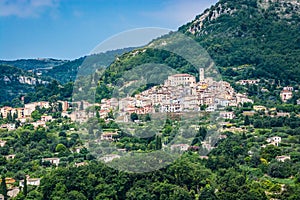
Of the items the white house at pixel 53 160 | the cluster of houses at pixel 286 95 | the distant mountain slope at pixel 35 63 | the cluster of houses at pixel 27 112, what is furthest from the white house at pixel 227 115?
the distant mountain slope at pixel 35 63

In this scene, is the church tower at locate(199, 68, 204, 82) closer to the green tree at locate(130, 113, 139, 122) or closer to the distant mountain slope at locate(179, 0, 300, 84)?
the distant mountain slope at locate(179, 0, 300, 84)

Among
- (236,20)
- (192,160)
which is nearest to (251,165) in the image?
(192,160)

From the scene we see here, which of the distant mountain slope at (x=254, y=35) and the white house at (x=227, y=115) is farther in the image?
the distant mountain slope at (x=254, y=35)

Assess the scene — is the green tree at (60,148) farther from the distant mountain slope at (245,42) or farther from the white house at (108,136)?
the distant mountain slope at (245,42)

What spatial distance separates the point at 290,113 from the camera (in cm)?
2741

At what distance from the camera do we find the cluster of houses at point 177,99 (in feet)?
96.0

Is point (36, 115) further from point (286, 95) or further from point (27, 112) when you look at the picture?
point (286, 95)

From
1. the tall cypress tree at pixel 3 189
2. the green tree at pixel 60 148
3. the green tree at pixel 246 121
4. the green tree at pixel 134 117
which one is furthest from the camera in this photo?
the green tree at pixel 134 117

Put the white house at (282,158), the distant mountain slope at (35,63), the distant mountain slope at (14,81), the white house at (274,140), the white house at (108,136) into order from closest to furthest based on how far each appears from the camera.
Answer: the white house at (282,158) → the white house at (274,140) → the white house at (108,136) → the distant mountain slope at (14,81) → the distant mountain slope at (35,63)

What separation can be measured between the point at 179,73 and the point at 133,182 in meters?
18.1

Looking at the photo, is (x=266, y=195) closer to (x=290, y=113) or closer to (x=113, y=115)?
(x=290, y=113)

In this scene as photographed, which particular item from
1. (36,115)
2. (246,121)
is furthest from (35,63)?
(246,121)

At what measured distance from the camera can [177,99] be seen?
30250 millimetres

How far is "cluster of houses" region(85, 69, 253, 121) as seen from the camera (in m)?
29.3
